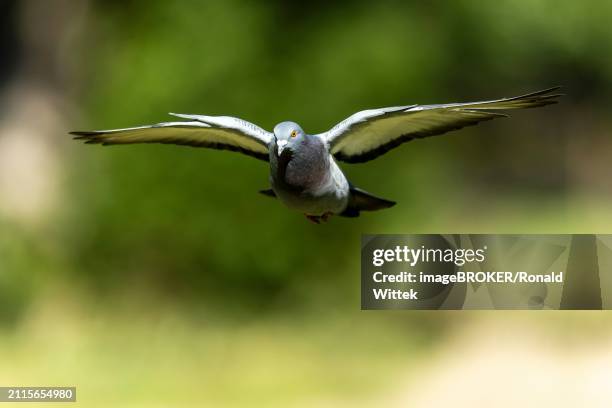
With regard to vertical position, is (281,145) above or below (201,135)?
below

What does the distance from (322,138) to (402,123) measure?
0.22m

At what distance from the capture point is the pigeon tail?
6.34 ft

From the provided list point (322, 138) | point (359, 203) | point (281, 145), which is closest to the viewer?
point (281, 145)

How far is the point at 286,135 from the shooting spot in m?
1.66

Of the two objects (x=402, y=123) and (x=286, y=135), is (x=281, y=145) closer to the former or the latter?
(x=286, y=135)

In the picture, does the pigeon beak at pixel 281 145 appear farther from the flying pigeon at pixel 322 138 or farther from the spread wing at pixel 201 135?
the spread wing at pixel 201 135

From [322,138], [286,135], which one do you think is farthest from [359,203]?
[286,135]

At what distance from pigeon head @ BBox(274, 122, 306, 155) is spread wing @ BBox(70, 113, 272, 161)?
17cm

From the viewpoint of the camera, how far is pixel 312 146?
5.68 feet

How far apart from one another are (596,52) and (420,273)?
74.1 inches

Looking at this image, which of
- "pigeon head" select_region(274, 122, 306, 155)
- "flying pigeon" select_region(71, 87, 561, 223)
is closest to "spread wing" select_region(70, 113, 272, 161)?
"flying pigeon" select_region(71, 87, 561, 223)

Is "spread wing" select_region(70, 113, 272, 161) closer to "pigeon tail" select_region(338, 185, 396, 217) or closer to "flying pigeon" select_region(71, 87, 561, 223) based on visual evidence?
"flying pigeon" select_region(71, 87, 561, 223)

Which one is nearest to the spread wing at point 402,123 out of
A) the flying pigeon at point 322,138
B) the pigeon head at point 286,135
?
the flying pigeon at point 322,138

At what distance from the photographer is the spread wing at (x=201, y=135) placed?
5.94 feet
